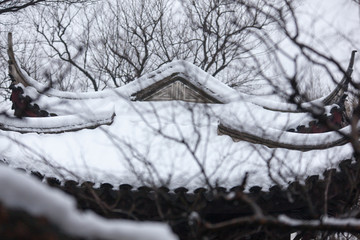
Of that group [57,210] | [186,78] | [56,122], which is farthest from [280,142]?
A: [57,210]

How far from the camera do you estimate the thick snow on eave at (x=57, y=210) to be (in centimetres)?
85

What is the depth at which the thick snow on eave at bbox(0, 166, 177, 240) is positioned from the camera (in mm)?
851

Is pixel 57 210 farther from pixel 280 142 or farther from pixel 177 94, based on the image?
pixel 177 94

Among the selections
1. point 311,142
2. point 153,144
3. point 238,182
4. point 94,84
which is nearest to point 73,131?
point 153,144

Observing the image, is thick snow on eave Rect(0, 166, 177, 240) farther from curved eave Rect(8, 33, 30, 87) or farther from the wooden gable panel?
curved eave Rect(8, 33, 30, 87)

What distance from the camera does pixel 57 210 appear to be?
0.87 m

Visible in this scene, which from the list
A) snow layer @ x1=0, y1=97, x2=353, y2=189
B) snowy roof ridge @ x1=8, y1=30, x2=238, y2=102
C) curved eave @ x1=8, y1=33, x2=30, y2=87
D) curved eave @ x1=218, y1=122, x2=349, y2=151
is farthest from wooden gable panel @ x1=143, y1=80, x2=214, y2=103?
curved eave @ x1=8, y1=33, x2=30, y2=87

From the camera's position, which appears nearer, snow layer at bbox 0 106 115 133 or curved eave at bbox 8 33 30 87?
snow layer at bbox 0 106 115 133

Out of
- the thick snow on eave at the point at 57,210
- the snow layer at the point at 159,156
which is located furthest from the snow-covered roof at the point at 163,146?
the thick snow on eave at the point at 57,210

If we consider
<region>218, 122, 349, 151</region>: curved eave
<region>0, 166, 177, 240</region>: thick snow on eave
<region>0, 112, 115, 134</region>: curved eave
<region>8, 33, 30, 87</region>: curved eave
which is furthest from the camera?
<region>8, 33, 30, 87</region>: curved eave

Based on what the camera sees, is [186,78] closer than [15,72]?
No

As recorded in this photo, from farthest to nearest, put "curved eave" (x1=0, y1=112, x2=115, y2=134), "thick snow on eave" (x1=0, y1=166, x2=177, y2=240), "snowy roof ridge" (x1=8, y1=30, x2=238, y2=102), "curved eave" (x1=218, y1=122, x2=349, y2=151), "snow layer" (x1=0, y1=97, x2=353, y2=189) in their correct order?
"snowy roof ridge" (x1=8, y1=30, x2=238, y2=102), "curved eave" (x1=0, y1=112, x2=115, y2=134), "curved eave" (x1=218, y1=122, x2=349, y2=151), "snow layer" (x1=0, y1=97, x2=353, y2=189), "thick snow on eave" (x1=0, y1=166, x2=177, y2=240)

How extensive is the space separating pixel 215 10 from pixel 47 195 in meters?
14.0

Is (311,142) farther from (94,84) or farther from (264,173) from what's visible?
(94,84)
